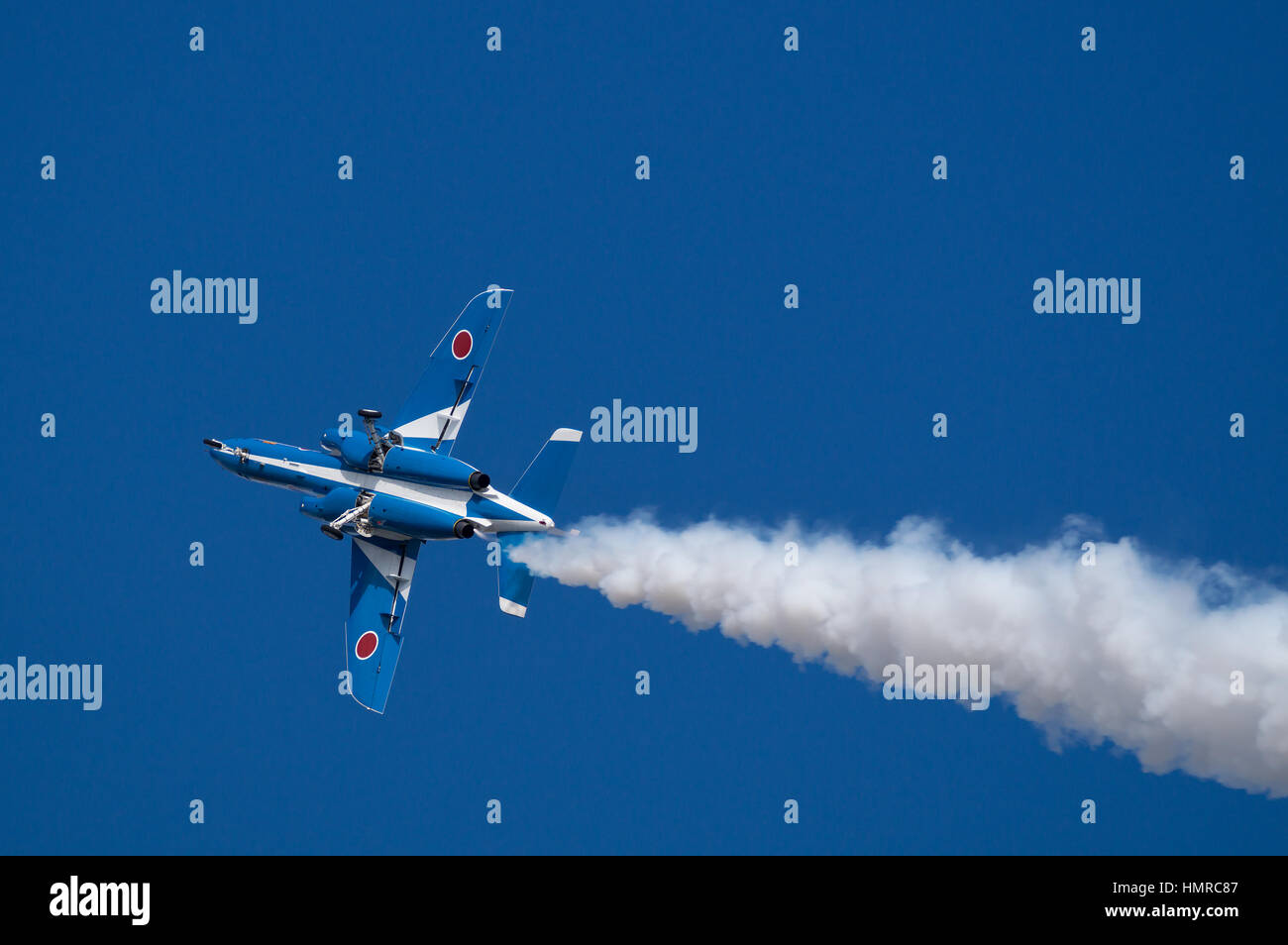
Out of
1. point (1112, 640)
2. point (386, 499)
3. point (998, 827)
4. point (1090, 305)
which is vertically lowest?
point (998, 827)

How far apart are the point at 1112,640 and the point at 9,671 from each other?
29.5 metres

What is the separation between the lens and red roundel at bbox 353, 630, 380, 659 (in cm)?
3916

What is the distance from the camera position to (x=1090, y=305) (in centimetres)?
4666

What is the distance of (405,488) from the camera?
122ft

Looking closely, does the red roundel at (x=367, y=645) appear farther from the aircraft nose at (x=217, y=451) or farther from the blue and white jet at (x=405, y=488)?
the aircraft nose at (x=217, y=451)

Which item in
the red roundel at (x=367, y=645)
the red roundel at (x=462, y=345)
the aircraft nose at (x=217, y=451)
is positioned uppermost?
the red roundel at (x=462, y=345)

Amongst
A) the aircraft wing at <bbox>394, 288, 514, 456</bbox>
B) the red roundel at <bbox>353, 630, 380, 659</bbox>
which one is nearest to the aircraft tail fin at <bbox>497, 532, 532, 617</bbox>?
the aircraft wing at <bbox>394, 288, 514, 456</bbox>

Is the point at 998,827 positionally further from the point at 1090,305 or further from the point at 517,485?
the point at 517,485

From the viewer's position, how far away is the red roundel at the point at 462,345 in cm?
3831

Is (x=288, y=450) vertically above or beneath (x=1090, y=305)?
beneath

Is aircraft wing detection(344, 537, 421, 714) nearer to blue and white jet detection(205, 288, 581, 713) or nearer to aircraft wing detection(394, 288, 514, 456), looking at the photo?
blue and white jet detection(205, 288, 581, 713)

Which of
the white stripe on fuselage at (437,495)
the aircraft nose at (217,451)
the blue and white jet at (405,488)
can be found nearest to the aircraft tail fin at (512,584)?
the blue and white jet at (405,488)

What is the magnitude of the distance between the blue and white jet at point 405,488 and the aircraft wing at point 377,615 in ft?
0.07

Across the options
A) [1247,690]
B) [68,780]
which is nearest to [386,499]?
[1247,690]
